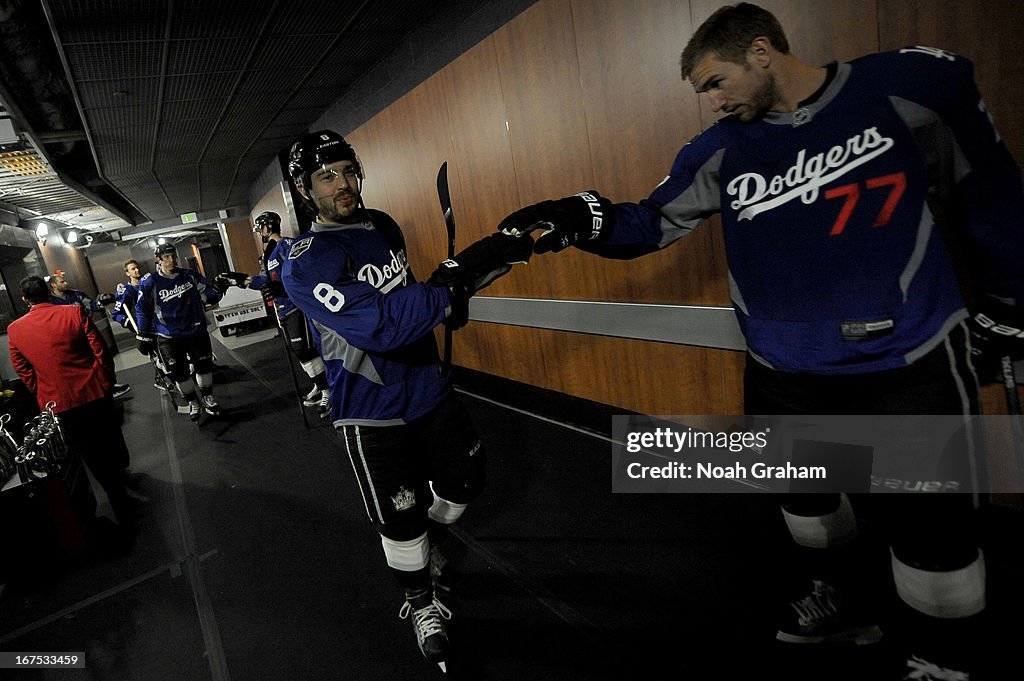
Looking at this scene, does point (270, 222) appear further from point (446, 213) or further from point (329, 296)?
point (329, 296)

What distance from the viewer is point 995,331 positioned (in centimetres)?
123

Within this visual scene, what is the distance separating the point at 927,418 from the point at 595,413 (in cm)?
255

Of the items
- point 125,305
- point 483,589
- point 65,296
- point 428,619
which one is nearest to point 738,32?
point 428,619

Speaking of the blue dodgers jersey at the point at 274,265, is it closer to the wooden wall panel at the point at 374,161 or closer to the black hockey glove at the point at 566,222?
the wooden wall panel at the point at 374,161

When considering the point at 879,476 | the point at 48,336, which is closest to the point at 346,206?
the point at 879,476

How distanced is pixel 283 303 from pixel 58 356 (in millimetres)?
1937

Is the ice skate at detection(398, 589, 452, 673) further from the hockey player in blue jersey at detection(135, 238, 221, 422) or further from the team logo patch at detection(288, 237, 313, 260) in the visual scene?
the hockey player in blue jersey at detection(135, 238, 221, 422)

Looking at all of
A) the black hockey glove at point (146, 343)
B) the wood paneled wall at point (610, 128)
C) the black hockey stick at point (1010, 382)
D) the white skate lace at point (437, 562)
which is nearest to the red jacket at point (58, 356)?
the black hockey glove at point (146, 343)

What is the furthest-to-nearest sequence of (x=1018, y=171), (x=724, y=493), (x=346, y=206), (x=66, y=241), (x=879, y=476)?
(x=66, y=241) → (x=724, y=493) → (x=346, y=206) → (x=879, y=476) → (x=1018, y=171)

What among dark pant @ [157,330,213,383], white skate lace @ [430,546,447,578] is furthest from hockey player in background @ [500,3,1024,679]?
dark pant @ [157,330,213,383]

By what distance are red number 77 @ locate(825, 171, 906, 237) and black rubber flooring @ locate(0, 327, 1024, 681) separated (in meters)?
0.73

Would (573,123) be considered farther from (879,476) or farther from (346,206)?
(879,476)

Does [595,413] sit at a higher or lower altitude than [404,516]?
lower

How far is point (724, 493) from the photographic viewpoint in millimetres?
2705
